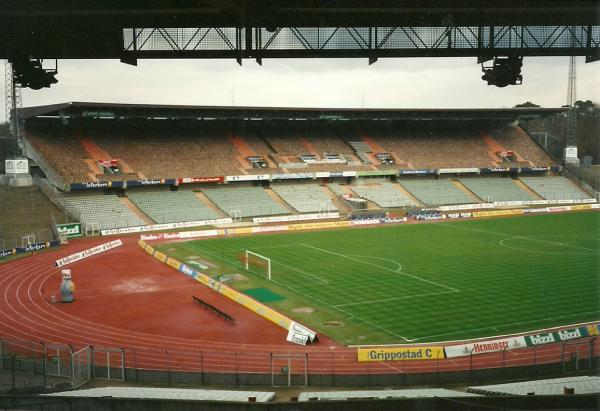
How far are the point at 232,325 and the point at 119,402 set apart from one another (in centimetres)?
1411

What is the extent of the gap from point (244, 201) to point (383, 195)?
56.5 feet

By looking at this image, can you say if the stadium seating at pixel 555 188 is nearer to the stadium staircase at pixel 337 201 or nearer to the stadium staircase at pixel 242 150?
the stadium staircase at pixel 337 201

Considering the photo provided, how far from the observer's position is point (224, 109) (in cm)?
6856

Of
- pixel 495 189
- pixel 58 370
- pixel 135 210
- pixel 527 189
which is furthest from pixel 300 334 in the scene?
pixel 527 189

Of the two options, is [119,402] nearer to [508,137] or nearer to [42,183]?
[42,183]

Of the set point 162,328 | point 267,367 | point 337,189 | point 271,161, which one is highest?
point 271,161

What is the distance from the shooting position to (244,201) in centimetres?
6475

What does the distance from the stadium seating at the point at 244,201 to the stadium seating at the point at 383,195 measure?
1142 centimetres

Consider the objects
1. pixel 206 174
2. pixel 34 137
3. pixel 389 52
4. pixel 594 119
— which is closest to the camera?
pixel 389 52

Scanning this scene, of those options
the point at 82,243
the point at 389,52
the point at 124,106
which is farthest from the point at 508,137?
the point at 389,52

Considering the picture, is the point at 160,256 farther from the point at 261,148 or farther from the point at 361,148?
the point at 361,148

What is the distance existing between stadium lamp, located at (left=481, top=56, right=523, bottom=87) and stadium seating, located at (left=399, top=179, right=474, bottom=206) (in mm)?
59406

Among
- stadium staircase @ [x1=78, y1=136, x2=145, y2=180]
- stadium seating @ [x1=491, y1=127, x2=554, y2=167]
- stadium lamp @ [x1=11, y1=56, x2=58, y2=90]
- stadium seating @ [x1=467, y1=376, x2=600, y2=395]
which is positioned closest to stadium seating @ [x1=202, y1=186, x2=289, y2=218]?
stadium staircase @ [x1=78, y1=136, x2=145, y2=180]

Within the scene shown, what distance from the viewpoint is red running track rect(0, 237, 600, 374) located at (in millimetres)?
20547
